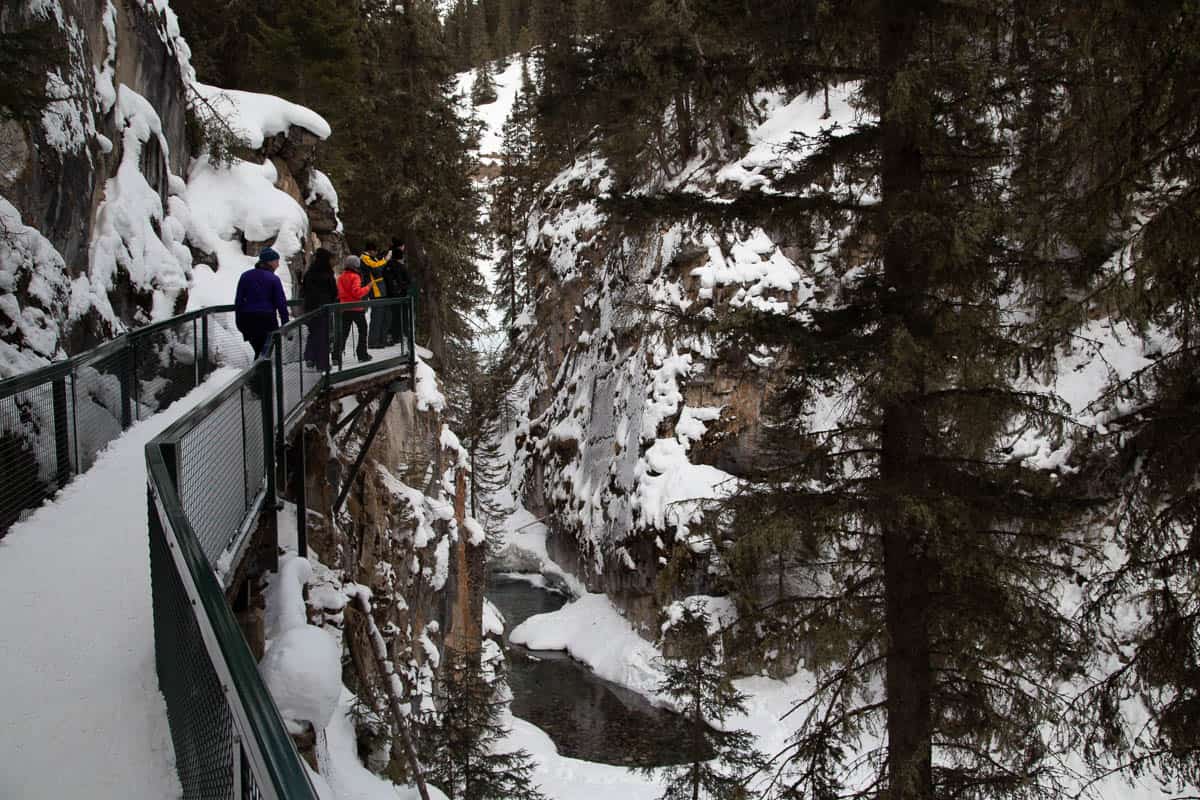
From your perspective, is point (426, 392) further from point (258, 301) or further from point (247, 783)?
point (247, 783)

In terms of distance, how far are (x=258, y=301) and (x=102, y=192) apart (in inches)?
169

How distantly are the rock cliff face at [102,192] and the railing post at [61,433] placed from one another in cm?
204

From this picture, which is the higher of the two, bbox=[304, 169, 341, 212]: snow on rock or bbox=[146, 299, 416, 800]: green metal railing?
bbox=[304, 169, 341, 212]: snow on rock

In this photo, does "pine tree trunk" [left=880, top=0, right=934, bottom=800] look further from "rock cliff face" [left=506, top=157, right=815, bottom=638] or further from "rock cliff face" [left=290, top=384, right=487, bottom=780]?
"rock cliff face" [left=506, top=157, right=815, bottom=638]

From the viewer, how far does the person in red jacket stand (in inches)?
493

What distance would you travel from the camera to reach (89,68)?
13.2 m

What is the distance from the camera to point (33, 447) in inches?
268

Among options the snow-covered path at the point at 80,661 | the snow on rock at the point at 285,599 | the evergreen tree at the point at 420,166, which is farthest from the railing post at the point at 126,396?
Result: the evergreen tree at the point at 420,166

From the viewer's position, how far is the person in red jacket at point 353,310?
12516mm

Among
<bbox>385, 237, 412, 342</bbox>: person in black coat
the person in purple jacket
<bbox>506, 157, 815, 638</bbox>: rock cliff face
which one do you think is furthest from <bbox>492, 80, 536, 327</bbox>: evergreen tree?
the person in purple jacket

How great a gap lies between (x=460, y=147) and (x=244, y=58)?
7.08 meters

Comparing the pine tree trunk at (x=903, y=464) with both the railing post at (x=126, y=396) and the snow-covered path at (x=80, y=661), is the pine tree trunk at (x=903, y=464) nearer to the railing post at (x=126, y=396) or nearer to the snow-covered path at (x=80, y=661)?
the snow-covered path at (x=80, y=661)

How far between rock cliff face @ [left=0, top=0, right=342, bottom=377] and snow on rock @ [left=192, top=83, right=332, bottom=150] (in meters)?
0.31

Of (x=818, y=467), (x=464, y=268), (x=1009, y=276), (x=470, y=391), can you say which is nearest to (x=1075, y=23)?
(x=1009, y=276)
